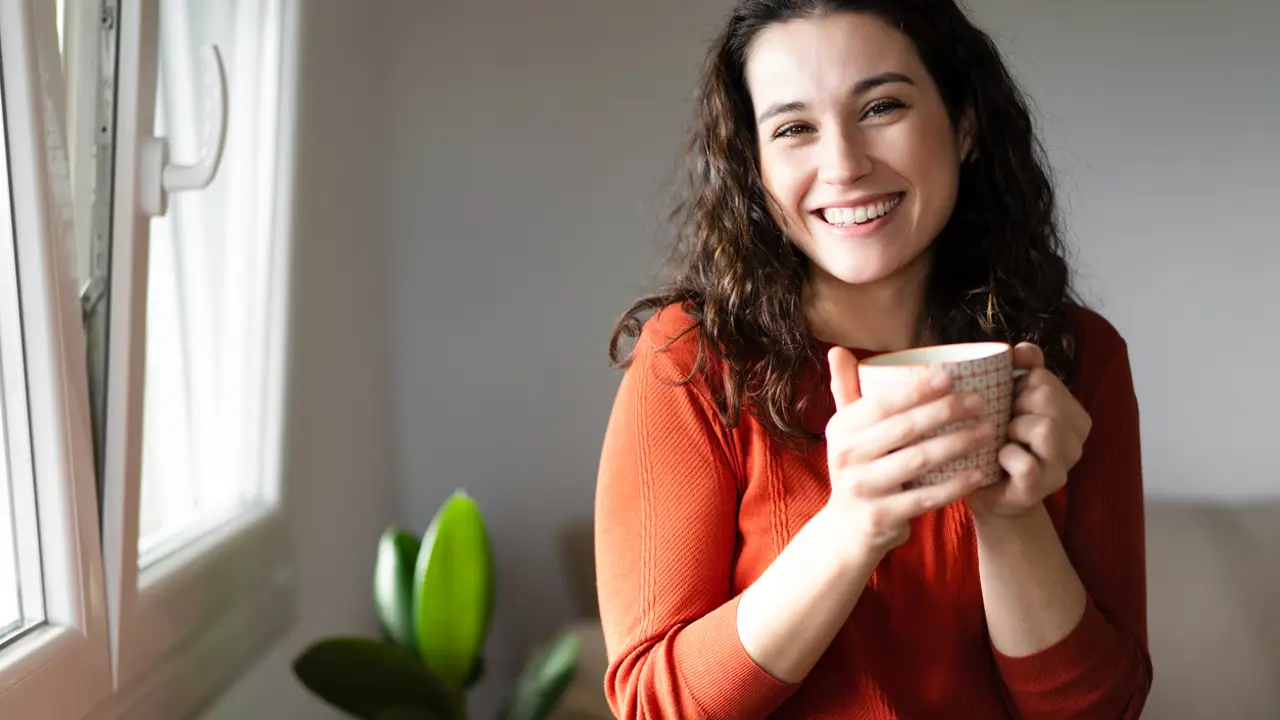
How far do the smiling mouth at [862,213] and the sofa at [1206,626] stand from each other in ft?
3.66

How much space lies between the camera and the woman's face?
99cm

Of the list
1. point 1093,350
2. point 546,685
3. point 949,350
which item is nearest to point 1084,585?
point 1093,350

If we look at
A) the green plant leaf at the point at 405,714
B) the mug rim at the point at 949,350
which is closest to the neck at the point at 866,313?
the mug rim at the point at 949,350

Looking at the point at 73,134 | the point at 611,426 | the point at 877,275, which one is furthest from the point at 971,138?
the point at 73,134

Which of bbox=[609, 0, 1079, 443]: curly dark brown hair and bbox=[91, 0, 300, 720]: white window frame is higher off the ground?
bbox=[609, 0, 1079, 443]: curly dark brown hair

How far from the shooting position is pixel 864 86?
0.99 metres

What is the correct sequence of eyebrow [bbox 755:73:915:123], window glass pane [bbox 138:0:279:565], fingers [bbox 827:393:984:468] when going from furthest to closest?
1. window glass pane [bbox 138:0:279:565]
2. eyebrow [bbox 755:73:915:123]
3. fingers [bbox 827:393:984:468]

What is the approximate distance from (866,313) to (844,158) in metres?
0.19

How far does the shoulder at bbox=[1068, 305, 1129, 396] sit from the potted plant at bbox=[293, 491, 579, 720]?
0.94 meters

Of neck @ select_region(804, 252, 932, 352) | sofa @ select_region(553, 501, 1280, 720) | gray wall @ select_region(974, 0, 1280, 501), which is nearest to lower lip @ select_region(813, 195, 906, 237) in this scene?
neck @ select_region(804, 252, 932, 352)

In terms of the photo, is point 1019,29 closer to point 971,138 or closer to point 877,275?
point 971,138

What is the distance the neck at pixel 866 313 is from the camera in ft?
3.59

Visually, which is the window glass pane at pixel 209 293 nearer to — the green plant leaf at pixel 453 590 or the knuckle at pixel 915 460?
the green plant leaf at pixel 453 590

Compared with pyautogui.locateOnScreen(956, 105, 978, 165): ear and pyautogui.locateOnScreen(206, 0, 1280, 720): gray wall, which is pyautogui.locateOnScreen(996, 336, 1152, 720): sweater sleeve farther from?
pyautogui.locateOnScreen(206, 0, 1280, 720): gray wall
